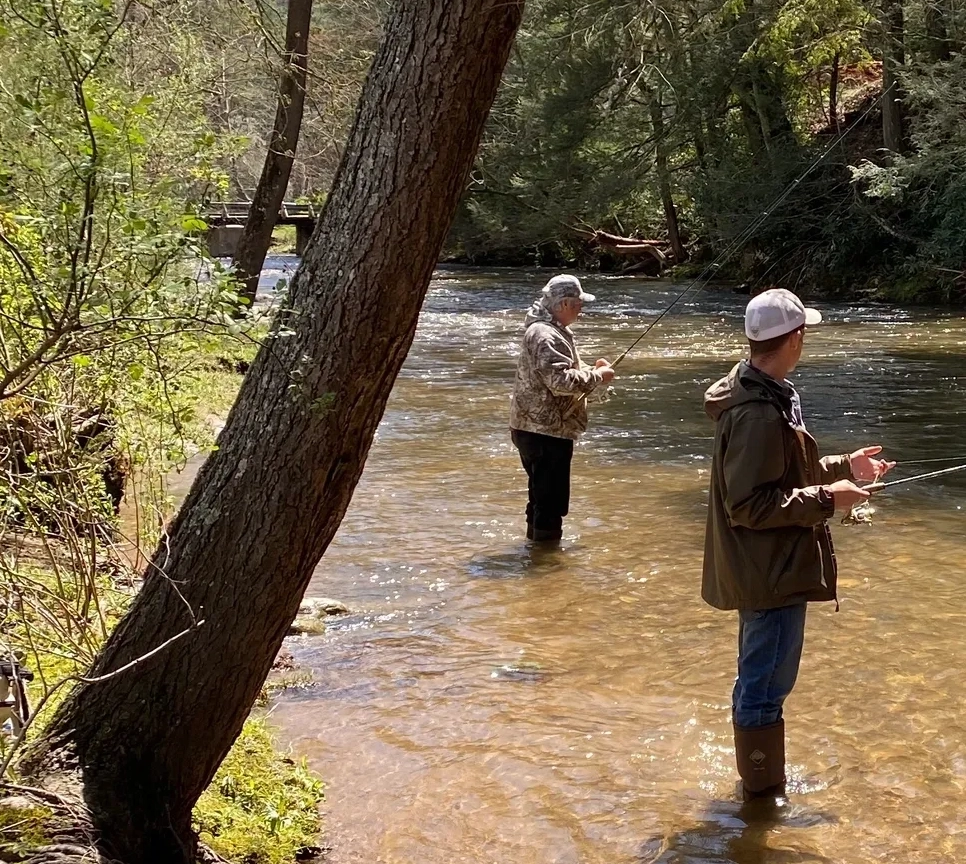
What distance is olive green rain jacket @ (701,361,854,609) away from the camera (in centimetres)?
382

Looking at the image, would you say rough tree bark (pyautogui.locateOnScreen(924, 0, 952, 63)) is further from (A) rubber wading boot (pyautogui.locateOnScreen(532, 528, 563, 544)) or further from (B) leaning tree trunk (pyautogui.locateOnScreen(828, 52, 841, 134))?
(A) rubber wading boot (pyautogui.locateOnScreen(532, 528, 563, 544))

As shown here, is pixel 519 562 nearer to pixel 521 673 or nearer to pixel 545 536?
pixel 545 536

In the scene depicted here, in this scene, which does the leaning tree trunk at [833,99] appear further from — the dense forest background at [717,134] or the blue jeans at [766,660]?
the blue jeans at [766,660]

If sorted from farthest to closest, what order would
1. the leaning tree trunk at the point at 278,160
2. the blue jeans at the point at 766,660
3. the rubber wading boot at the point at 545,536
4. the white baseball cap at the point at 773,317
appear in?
the leaning tree trunk at the point at 278,160
the rubber wading boot at the point at 545,536
the blue jeans at the point at 766,660
the white baseball cap at the point at 773,317

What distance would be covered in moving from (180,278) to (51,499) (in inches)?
66.0

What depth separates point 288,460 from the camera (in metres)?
3.12

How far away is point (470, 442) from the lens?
1191 cm

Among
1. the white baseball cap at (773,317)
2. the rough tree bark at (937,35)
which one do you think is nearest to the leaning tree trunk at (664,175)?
the rough tree bark at (937,35)

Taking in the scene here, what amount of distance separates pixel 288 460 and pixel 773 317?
1.76 meters

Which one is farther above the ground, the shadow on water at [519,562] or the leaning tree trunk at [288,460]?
the leaning tree trunk at [288,460]

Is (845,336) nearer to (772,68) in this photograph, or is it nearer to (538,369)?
(772,68)

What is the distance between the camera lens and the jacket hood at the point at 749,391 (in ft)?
12.6

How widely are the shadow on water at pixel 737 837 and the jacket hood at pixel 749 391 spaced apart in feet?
4.97

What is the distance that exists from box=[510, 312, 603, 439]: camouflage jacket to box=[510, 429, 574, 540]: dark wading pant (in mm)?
93
